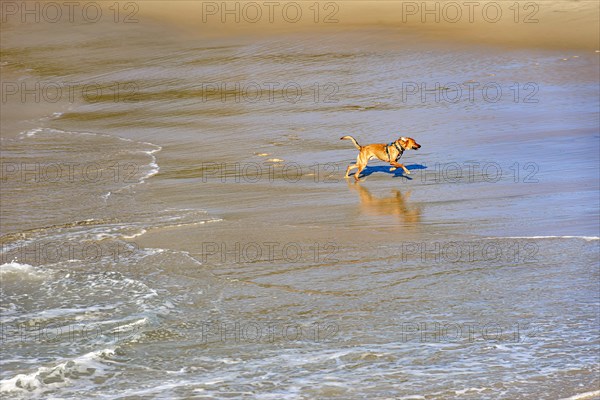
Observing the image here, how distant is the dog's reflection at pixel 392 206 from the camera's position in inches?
397

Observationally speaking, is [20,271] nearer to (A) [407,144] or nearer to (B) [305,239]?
(B) [305,239]

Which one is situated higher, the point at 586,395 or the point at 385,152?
the point at 385,152

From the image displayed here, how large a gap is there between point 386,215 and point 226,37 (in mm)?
14181

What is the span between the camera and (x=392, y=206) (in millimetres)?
10586

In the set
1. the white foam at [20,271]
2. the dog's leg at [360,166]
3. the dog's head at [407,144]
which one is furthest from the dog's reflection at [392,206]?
the white foam at [20,271]

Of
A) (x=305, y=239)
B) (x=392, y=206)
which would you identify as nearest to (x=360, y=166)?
(x=392, y=206)

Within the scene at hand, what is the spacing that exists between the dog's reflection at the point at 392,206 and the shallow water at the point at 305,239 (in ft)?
0.13

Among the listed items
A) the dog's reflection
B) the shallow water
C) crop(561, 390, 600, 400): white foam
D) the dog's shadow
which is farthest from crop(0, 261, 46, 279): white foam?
the dog's shadow

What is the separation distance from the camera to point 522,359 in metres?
6.14

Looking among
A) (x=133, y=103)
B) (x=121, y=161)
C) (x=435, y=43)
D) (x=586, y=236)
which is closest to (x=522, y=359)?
(x=586, y=236)

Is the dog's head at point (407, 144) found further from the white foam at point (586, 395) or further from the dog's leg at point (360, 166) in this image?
the white foam at point (586, 395)

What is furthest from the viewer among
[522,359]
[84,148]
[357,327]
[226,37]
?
[226,37]

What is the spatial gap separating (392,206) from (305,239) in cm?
165

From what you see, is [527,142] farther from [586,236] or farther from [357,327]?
[357,327]
